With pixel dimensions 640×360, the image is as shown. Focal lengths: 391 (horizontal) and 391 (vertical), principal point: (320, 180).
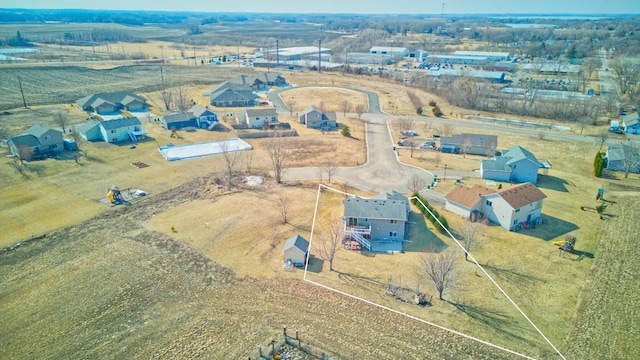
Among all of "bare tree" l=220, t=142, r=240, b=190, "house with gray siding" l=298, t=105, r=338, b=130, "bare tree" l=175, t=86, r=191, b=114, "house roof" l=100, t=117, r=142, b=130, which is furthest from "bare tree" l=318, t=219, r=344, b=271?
"bare tree" l=175, t=86, r=191, b=114

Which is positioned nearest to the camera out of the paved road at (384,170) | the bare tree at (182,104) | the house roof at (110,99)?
the paved road at (384,170)

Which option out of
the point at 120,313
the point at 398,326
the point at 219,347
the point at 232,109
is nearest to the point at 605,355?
the point at 398,326

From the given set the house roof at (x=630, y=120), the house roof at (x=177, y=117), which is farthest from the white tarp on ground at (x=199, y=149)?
the house roof at (x=630, y=120)

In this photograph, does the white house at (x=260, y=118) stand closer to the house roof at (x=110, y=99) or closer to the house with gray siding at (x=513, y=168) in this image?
the house roof at (x=110, y=99)

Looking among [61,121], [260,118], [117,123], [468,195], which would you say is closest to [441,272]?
[468,195]

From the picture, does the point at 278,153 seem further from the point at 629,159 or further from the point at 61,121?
the point at 629,159

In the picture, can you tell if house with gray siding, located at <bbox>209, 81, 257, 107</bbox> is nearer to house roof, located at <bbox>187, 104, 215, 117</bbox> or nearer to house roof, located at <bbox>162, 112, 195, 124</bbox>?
house roof, located at <bbox>187, 104, 215, 117</bbox>

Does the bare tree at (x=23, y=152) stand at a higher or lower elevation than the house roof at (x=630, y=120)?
lower
